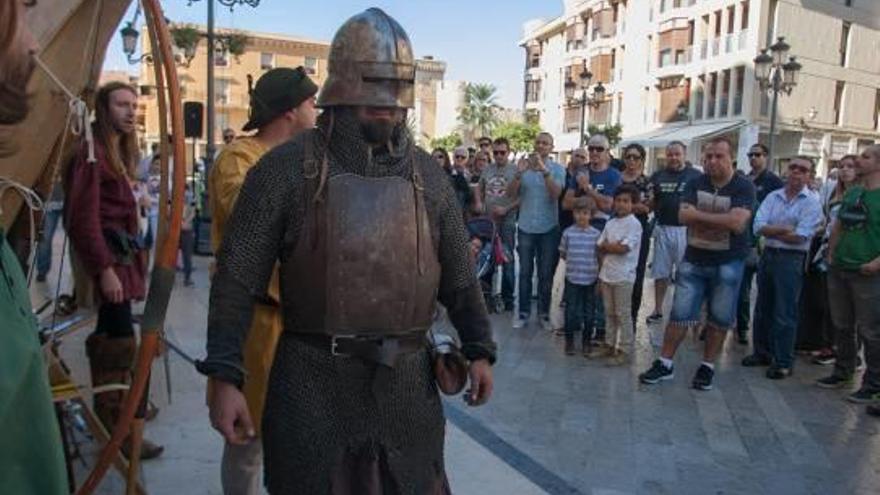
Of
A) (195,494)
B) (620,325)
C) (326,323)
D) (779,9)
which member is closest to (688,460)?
(620,325)

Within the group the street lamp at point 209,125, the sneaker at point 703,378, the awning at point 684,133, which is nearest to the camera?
the sneaker at point 703,378

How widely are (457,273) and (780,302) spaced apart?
4783mm

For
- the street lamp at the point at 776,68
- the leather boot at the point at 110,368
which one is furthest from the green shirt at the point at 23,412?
the street lamp at the point at 776,68

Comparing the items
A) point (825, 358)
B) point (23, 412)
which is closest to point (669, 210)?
point (825, 358)

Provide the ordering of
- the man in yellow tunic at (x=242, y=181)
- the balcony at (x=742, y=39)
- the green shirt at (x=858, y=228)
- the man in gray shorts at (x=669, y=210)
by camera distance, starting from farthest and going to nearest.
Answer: the balcony at (x=742, y=39)
the man in gray shorts at (x=669, y=210)
the green shirt at (x=858, y=228)
the man in yellow tunic at (x=242, y=181)

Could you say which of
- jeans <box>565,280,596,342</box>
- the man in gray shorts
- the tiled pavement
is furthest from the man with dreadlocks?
the man in gray shorts

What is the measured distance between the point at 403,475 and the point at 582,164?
6495 mm

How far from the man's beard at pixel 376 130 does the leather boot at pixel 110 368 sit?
7.11ft

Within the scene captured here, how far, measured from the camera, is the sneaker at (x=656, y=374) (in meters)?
5.69

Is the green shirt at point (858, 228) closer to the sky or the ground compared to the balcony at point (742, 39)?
closer to the ground

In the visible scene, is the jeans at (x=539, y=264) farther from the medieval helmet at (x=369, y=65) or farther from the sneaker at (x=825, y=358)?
the medieval helmet at (x=369, y=65)

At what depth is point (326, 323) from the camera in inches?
79.2

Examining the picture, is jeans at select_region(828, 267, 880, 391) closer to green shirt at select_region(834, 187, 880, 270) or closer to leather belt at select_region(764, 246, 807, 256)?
green shirt at select_region(834, 187, 880, 270)

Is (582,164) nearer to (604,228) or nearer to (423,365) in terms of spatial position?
(604,228)
